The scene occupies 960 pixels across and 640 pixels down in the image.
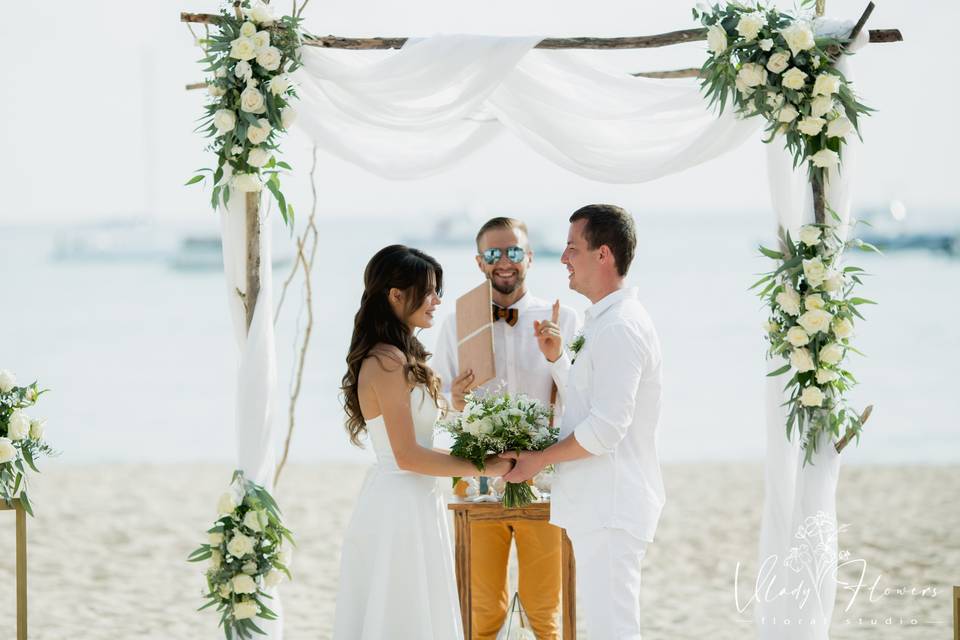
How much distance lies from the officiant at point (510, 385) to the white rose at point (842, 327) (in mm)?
1125

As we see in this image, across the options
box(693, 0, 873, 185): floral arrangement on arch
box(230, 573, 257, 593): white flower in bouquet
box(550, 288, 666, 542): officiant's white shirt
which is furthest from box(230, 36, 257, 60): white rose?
box(230, 573, 257, 593): white flower in bouquet

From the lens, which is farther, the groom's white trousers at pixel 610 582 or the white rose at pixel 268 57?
the white rose at pixel 268 57

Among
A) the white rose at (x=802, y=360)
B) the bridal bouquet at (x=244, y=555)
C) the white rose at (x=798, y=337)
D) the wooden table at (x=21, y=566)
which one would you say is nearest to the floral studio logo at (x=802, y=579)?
the white rose at (x=802, y=360)

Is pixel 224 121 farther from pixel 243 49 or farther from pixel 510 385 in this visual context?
pixel 510 385

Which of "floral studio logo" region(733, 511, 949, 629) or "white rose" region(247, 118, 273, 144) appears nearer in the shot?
"white rose" region(247, 118, 273, 144)

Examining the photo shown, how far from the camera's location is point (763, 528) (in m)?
4.61

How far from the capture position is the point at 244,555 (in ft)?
13.7

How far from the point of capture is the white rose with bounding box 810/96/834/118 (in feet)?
13.7

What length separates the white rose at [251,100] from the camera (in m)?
4.15

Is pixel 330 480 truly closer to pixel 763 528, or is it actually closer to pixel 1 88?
pixel 763 528

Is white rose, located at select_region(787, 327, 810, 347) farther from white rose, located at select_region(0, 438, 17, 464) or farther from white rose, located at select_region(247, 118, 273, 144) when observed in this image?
white rose, located at select_region(0, 438, 17, 464)

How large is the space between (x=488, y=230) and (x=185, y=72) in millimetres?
27581

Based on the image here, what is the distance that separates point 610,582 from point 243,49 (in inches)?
95.9

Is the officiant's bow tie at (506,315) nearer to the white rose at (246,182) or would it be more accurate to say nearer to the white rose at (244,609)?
the white rose at (246,182)
